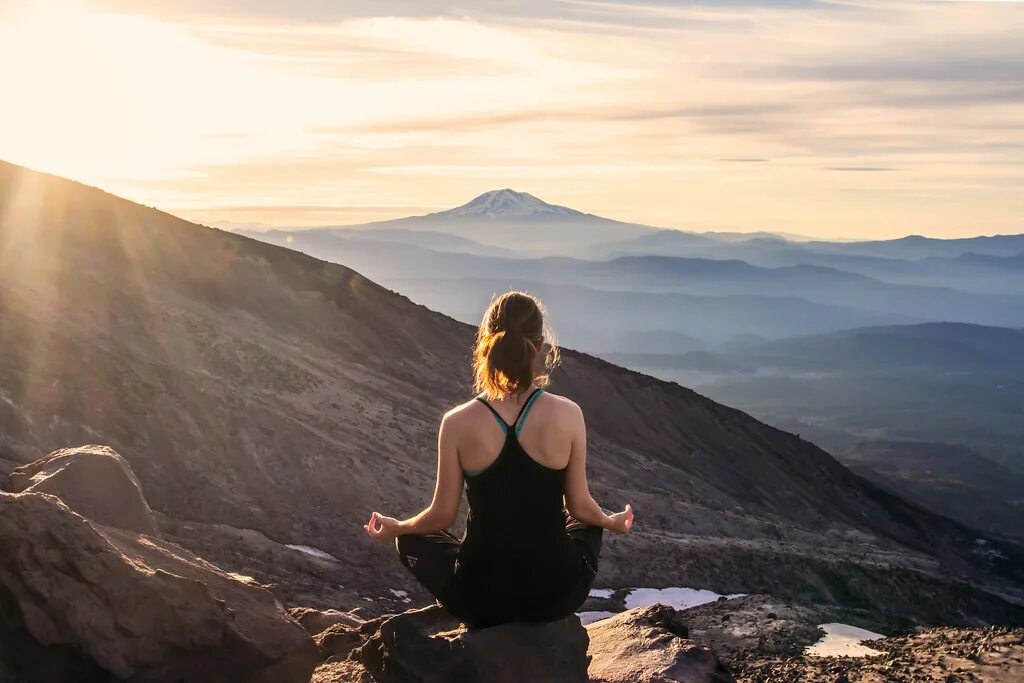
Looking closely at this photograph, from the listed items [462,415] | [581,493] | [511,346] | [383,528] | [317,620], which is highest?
[511,346]

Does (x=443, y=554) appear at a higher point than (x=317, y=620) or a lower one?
higher

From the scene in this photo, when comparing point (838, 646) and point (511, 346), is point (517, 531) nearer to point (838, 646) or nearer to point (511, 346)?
point (511, 346)

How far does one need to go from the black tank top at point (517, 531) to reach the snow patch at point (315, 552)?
16943mm

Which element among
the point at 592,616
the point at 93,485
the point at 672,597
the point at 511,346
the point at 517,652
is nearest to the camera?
the point at 511,346

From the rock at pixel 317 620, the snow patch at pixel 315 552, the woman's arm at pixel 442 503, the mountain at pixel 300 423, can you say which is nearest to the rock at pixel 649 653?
the woman's arm at pixel 442 503

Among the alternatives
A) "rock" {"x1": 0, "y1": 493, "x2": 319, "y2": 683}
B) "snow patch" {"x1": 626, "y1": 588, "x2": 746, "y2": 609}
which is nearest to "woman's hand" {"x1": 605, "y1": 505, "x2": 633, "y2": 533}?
"rock" {"x1": 0, "y1": 493, "x2": 319, "y2": 683}

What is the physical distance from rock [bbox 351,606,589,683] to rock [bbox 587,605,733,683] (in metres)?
0.58

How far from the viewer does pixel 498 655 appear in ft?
21.2

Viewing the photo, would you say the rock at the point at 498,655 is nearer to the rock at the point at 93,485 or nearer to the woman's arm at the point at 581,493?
the woman's arm at the point at 581,493

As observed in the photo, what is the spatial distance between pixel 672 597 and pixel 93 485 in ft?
66.8

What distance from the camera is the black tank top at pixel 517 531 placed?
621 centimetres

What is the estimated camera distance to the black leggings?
6613 mm

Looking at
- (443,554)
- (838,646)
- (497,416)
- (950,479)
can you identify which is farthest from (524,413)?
(950,479)

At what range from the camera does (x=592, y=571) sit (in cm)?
665
